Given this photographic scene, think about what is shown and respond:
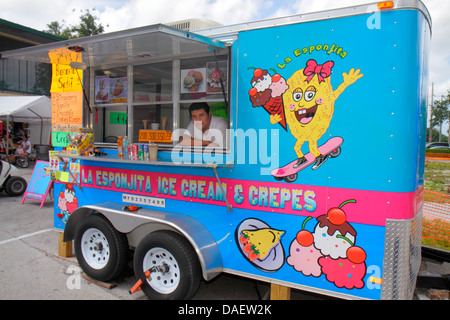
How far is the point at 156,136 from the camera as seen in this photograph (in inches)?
163

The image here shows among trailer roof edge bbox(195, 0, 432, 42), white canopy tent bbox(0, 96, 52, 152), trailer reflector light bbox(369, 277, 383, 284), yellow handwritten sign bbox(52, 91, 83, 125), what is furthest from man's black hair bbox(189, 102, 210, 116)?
white canopy tent bbox(0, 96, 52, 152)

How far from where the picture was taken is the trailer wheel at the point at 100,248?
388cm

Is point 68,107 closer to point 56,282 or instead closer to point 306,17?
point 56,282

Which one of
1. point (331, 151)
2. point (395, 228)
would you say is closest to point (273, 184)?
point (331, 151)

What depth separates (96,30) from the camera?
114 feet

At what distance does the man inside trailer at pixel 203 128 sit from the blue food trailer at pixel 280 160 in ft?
0.27

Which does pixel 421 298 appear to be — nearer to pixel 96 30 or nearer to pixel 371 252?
pixel 371 252

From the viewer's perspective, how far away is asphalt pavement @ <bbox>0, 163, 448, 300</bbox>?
3803 mm

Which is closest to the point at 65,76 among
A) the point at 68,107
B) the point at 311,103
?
the point at 68,107

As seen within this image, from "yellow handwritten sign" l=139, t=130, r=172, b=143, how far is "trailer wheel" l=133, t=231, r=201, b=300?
1.11 meters

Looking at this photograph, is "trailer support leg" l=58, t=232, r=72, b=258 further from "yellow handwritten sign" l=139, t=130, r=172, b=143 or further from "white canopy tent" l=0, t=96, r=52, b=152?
"white canopy tent" l=0, t=96, r=52, b=152

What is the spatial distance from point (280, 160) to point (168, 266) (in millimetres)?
1539

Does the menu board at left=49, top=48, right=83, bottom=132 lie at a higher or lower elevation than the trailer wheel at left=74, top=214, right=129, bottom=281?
higher

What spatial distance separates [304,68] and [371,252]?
1.59 m
